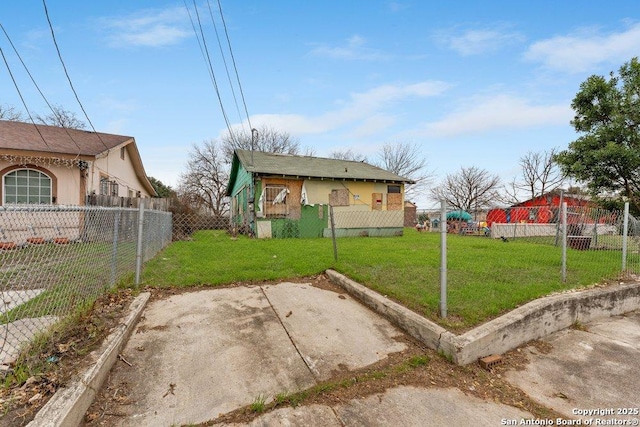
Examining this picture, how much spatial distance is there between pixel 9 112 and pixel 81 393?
32433mm

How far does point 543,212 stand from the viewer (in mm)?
21406

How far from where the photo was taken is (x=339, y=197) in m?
13.9

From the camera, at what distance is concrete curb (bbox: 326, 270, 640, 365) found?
2.89m

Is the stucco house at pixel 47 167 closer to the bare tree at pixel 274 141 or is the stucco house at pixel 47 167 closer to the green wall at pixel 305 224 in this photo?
the green wall at pixel 305 224

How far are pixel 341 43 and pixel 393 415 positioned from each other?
32.1 feet

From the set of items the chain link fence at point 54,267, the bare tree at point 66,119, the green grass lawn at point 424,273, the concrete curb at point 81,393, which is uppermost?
the bare tree at point 66,119

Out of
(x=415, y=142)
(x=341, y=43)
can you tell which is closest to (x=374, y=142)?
(x=415, y=142)

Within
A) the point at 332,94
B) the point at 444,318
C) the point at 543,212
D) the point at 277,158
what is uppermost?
the point at 332,94

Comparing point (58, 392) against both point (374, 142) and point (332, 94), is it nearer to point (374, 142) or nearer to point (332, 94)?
point (332, 94)

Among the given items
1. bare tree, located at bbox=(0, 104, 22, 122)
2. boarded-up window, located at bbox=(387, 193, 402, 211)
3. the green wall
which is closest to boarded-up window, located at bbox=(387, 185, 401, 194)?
boarded-up window, located at bbox=(387, 193, 402, 211)

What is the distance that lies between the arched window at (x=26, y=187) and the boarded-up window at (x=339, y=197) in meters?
10.7

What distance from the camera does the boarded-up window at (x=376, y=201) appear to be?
1459cm

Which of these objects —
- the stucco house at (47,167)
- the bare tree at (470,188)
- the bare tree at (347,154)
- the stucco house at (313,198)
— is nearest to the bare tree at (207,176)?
the bare tree at (347,154)

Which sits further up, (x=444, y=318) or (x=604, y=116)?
(x=604, y=116)
